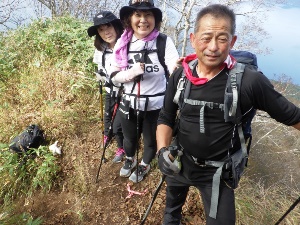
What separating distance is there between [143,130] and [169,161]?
4.07ft

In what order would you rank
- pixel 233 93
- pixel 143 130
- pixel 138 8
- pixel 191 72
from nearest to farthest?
pixel 233 93 → pixel 191 72 → pixel 138 8 → pixel 143 130

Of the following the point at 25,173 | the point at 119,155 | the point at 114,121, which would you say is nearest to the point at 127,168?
the point at 119,155

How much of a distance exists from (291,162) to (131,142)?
14898mm

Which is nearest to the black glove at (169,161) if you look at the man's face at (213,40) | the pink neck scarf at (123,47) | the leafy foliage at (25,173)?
the man's face at (213,40)

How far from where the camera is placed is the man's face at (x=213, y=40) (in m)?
1.60

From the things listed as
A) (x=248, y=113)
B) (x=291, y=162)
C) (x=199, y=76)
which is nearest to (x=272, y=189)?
(x=248, y=113)

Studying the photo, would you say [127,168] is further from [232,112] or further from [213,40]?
[213,40]

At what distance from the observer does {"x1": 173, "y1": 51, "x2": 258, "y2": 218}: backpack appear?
5.41ft

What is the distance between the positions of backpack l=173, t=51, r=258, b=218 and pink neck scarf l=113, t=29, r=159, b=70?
0.88m

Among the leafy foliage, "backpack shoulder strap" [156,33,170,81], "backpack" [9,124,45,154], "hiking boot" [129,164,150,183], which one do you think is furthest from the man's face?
"backpack" [9,124,45,154]

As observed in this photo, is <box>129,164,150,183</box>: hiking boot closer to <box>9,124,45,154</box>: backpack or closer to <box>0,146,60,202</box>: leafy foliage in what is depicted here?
<box>0,146,60,202</box>: leafy foliage

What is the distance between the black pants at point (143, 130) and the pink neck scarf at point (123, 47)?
0.62 meters

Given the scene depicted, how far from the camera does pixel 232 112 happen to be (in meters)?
1.65

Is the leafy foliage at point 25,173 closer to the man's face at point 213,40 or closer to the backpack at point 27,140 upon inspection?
the backpack at point 27,140
